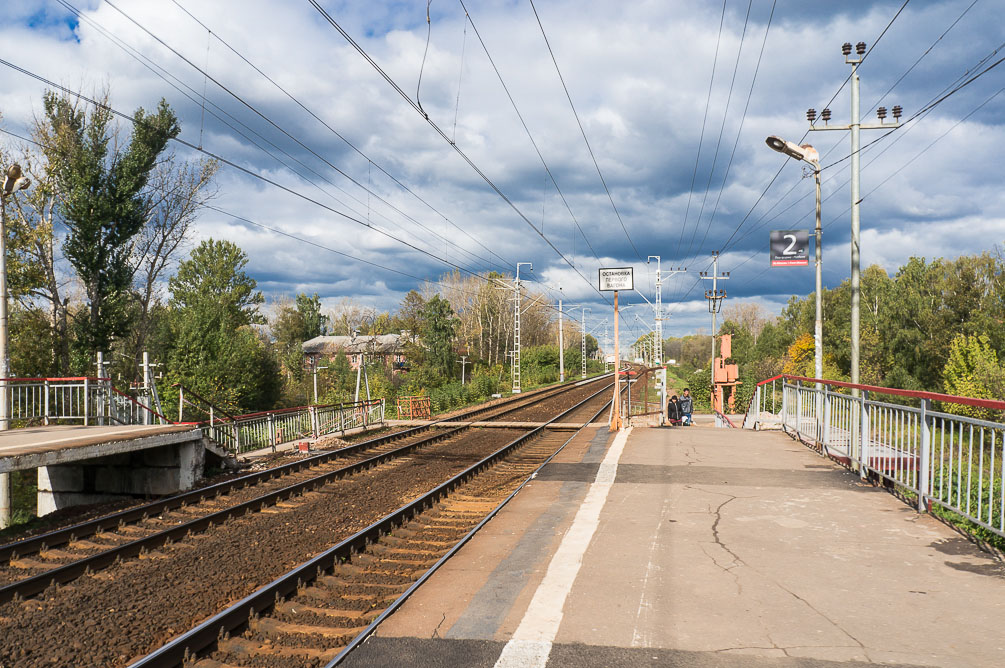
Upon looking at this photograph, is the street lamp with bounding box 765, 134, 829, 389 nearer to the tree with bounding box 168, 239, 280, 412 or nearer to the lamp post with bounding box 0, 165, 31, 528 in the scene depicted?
the lamp post with bounding box 0, 165, 31, 528

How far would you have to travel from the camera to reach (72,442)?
35.1ft

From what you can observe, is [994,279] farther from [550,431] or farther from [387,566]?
[387,566]

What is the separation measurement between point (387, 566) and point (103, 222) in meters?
32.3

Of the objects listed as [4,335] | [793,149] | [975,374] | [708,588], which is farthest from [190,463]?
[975,374]

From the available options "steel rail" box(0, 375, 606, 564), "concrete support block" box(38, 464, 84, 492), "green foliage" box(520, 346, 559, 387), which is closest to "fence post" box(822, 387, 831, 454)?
"steel rail" box(0, 375, 606, 564)

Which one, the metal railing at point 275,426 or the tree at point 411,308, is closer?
the metal railing at point 275,426

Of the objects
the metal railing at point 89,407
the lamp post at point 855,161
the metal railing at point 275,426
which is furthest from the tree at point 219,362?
the lamp post at point 855,161

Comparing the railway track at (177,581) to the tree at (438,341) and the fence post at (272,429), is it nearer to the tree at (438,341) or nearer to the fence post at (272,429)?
the fence post at (272,429)

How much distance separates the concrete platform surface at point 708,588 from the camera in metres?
3.84

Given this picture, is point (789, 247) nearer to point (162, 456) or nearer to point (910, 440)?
point (910, 440)

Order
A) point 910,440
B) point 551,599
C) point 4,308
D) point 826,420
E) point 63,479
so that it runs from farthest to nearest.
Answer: point 4,308, point 63,479, point 826,420, point 910,440, point 551,599

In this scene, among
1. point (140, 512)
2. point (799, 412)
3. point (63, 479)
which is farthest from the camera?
point (63, 479)

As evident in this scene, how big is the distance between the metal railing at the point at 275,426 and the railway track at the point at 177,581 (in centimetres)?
598

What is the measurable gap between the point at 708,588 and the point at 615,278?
1244cm
